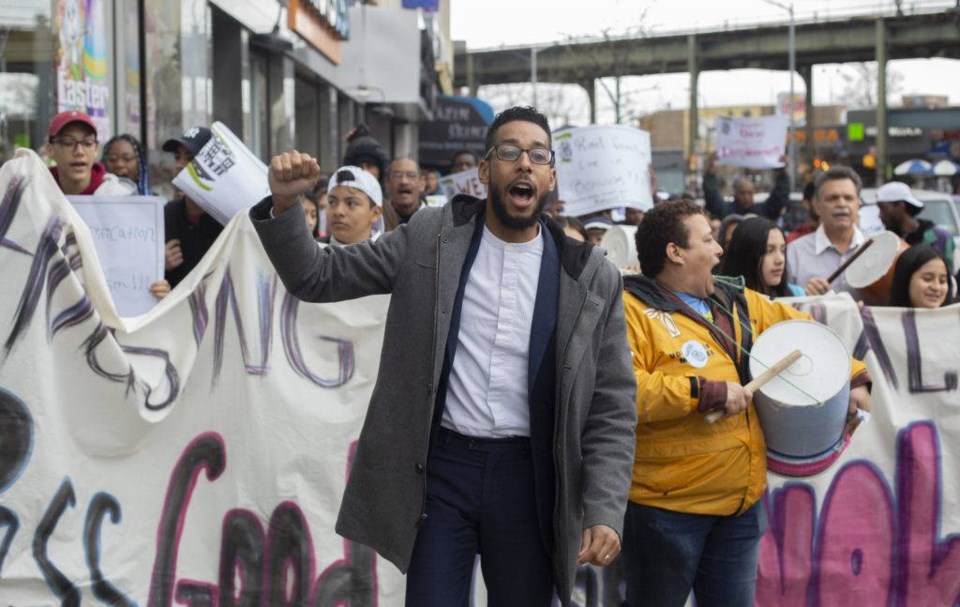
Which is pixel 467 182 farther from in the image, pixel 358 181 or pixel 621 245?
pixel 358 181

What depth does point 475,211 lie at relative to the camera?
10.7ft

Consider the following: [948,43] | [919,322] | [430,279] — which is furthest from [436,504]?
[948,43]

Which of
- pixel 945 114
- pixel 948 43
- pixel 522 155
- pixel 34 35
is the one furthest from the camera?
pixel 945 114

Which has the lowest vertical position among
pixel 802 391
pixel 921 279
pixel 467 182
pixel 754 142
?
pixel 802 391

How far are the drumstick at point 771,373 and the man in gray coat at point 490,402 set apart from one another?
0.52 metres

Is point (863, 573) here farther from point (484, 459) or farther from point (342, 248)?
point (342, 248)

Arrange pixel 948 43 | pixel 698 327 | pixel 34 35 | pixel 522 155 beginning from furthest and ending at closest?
pixel 948 43, pixel 34 35, pixel 698 327, pixel 522 155

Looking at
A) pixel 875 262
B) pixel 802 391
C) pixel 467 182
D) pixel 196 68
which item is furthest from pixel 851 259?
pixel 196 68

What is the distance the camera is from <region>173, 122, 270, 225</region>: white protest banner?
4488 millimetres

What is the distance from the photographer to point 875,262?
17.9ft

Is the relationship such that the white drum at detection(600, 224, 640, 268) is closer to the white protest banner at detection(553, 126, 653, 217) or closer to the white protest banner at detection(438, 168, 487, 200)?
the white protest banner at detection(553, 126, 653, 217)

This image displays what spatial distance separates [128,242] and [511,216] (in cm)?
221

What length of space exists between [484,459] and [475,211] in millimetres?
607

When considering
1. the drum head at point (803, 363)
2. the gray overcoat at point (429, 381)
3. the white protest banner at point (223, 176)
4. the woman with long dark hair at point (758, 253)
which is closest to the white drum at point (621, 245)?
the woman with long dark hair at point (758, 253)
